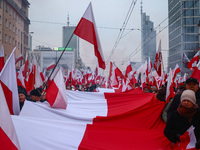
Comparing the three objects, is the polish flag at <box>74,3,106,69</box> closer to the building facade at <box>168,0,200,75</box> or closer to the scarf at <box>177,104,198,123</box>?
the scarf at <box>177,104,198,123</box>

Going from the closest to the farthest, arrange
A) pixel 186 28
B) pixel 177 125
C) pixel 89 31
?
1. pixel 177 125
2. pixel 89 31
3. pixel 186 28

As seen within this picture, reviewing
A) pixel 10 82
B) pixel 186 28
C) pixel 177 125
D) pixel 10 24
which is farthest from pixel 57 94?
pixel 186 28

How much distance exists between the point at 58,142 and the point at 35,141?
Result: 0.30 metres

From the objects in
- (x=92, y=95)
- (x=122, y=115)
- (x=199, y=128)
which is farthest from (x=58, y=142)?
(x=92, y=95)

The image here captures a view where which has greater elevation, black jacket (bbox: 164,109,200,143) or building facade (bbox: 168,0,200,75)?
building facade (bbox: 168,0,200,75)

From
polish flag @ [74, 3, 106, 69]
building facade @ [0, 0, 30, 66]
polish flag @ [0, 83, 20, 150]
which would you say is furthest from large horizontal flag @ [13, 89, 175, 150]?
building facade @ [0, 0, 30, 66]

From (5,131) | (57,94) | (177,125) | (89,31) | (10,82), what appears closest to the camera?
(5,131)

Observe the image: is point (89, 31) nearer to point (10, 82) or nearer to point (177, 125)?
point (10, 82)

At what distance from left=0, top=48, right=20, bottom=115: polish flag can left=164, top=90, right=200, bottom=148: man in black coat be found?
2.59 meters

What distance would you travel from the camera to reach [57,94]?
5566mm

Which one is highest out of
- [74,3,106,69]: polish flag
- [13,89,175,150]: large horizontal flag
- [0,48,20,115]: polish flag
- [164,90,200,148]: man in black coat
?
[74,3,106,69]: polish flag

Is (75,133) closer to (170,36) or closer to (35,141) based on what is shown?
(35,141)

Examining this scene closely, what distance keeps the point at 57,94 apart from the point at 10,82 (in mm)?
1214

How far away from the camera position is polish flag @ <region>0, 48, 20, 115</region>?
4.45 m
